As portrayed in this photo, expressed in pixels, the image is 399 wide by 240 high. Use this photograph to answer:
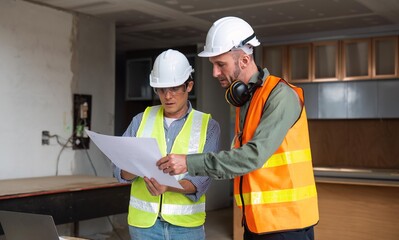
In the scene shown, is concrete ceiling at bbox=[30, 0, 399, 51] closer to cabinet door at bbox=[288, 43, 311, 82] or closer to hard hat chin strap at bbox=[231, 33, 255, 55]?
cabinet door at bbox=[288, 43, 311, 82]

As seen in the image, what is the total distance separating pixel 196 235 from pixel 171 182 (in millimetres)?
416

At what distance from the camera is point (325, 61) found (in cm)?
679

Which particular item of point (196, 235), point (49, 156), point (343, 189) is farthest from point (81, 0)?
point (196, 235)

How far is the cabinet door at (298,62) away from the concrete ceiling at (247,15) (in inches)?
8.2

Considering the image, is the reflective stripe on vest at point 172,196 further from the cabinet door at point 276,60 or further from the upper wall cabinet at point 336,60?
the cabinet door at point 276,60

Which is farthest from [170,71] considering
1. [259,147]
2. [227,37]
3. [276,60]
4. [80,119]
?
[276,60]

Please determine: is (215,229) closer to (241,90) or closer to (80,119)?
(80,119)

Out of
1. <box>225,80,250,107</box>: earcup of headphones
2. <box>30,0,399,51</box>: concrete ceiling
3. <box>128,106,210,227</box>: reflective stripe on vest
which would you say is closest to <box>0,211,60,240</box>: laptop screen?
<box>128,106,210,227</box>: reflective stripe on vest

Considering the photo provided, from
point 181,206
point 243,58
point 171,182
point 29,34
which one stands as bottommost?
point 181,206

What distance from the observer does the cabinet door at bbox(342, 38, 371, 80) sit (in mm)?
6500

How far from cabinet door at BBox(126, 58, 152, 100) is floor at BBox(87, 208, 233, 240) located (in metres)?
2.08

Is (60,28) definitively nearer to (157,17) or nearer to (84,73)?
(84,73)

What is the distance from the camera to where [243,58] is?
69.5 inches

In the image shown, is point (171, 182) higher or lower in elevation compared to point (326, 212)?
higher
